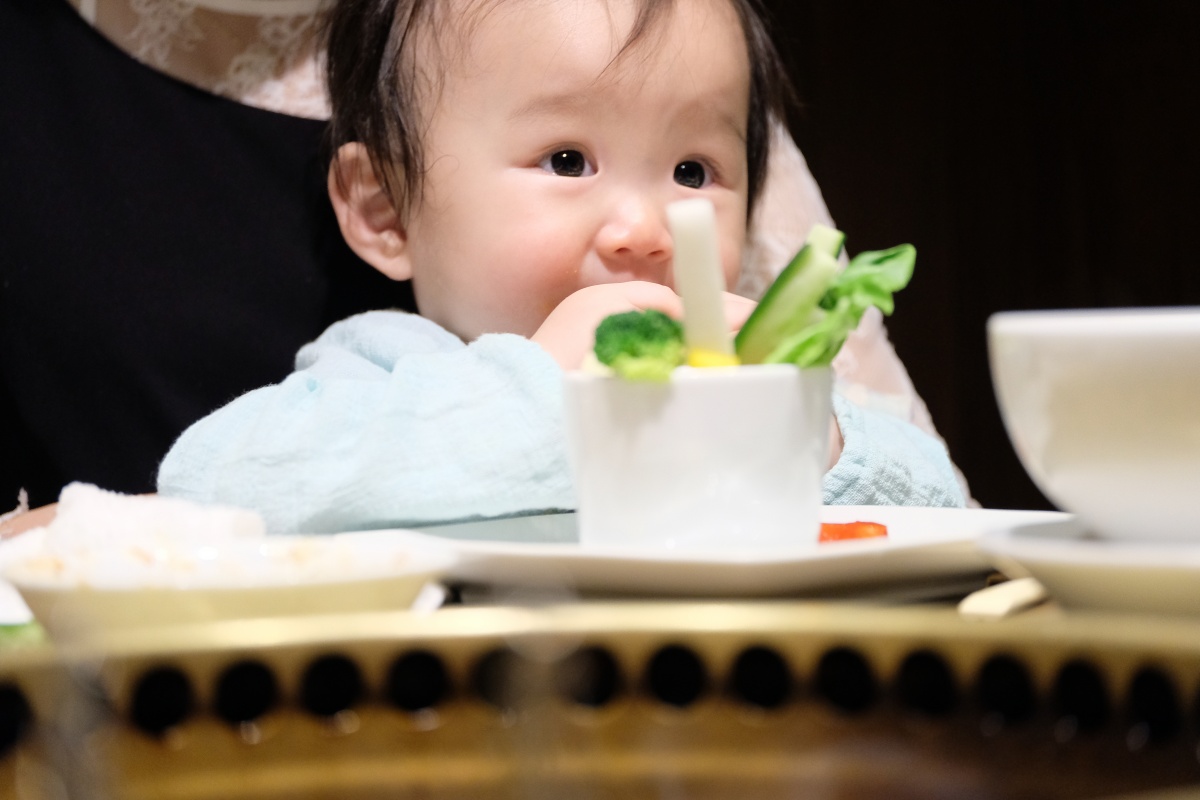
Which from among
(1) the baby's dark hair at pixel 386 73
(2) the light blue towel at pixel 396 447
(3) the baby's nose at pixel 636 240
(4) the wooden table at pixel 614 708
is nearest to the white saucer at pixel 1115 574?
(4) the wooden table at pixel 614 708

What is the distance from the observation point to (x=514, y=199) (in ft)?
4.16

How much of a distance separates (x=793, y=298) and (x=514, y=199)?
2.34 ft

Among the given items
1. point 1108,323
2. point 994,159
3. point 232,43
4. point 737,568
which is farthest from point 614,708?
point 994,159

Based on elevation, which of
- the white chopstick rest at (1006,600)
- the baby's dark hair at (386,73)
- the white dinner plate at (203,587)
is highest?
the baby's dark hair at (386,73)

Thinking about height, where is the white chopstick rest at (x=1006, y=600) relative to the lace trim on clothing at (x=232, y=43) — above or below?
below

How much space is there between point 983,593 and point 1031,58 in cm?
245

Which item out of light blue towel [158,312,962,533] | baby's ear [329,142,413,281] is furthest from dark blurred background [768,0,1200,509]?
light blue towel [158,312,962,533]

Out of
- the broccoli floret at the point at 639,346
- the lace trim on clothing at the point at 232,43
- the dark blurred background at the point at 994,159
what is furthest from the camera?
the dark blurred background at the point at 994,159

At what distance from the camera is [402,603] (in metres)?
0.48

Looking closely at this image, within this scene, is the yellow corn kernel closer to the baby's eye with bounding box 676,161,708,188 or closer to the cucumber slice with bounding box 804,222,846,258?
the cucumber slice with bounding box 804,222,846,258

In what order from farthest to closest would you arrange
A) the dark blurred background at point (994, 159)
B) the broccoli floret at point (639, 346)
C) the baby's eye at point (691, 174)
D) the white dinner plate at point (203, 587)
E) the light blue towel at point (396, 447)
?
the dark blurred background at point (994, 159) < the baby's eye at point (691, 174) < the light blue towel at point (396, 447) < the broccoli floret at point (639, 346) < the white dinner plate at point (203, 587)

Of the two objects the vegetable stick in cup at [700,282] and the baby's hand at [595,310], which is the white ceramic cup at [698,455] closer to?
the vegetable stick in cup at [700,282]

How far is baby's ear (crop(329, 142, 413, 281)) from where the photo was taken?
142 cm

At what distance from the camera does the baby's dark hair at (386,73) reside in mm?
1353
